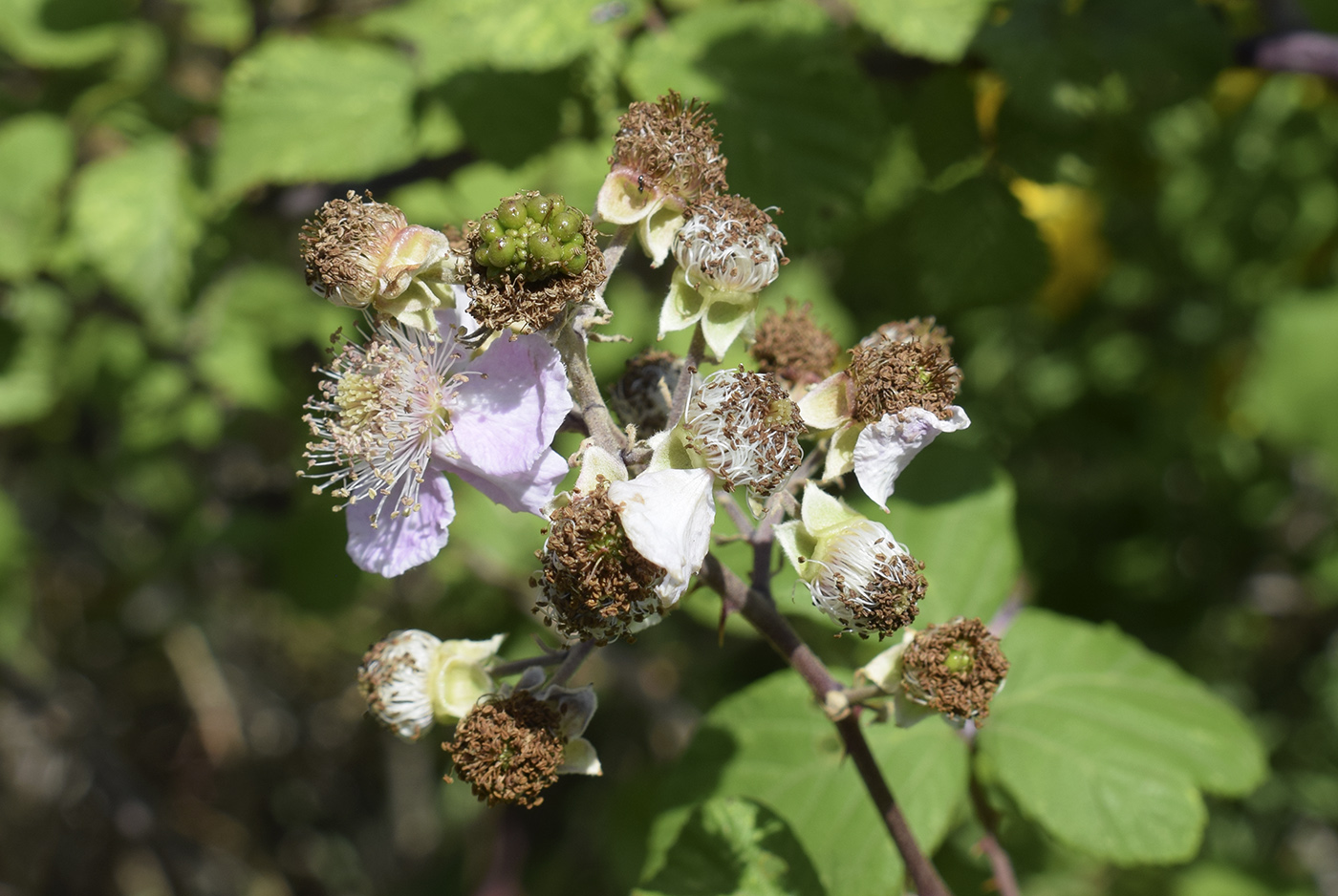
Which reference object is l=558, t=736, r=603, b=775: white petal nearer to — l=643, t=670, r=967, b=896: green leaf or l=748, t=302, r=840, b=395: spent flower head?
l=643, t=670, r=967, b=896: green leaf

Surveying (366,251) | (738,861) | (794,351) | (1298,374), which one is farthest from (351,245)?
(1298,374)

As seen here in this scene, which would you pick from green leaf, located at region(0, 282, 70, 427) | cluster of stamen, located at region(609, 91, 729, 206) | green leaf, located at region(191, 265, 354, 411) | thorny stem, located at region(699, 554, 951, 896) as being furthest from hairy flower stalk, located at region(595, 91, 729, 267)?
green leaf, located at region(0, 282, 70, 427)

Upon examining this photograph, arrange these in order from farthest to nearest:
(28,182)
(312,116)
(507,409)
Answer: (28,182)
(312,116)
(507,409)

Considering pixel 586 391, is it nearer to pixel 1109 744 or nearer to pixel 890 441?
pixel 890 441

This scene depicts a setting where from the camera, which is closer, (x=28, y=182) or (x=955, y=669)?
(x=955, y=669)

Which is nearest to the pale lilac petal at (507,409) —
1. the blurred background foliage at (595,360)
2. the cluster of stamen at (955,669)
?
the blurred background foliage at (595,360)

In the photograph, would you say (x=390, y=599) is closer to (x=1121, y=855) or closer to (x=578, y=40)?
(x=578, y=40)
